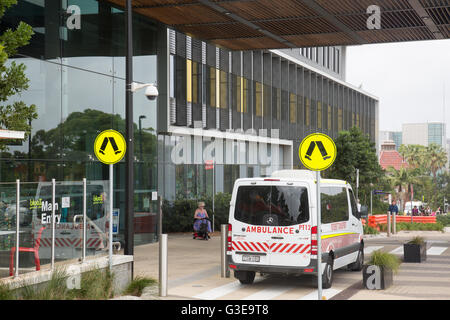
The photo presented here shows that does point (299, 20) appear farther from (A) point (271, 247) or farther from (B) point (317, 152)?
(B) point (317, 152)

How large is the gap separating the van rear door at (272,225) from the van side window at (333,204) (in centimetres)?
84

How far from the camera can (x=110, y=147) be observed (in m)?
14.2

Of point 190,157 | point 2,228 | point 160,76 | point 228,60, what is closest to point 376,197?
point 228,60

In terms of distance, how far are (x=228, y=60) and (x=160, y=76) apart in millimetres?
8856

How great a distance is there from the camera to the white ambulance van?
581 inches

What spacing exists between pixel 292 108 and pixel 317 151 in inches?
1384

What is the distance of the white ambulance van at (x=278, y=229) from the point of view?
581 inches

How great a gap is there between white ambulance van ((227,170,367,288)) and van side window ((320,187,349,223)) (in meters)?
0.03

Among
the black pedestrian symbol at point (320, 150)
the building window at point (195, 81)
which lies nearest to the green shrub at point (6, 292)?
the black pedestrian symbol at point (320, 150)

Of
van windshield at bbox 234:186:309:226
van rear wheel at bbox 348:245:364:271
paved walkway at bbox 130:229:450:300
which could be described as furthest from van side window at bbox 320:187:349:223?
van rear wheel at bbox 348:245:364:271

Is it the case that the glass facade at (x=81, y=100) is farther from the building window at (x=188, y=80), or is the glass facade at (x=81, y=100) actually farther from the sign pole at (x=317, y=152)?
the sign pole at (x=317, y=152)

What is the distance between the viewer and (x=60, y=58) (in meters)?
20.9

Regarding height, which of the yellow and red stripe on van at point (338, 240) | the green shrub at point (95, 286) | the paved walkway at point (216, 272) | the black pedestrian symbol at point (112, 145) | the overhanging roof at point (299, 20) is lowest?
the paved walkway at point (216, 272)
